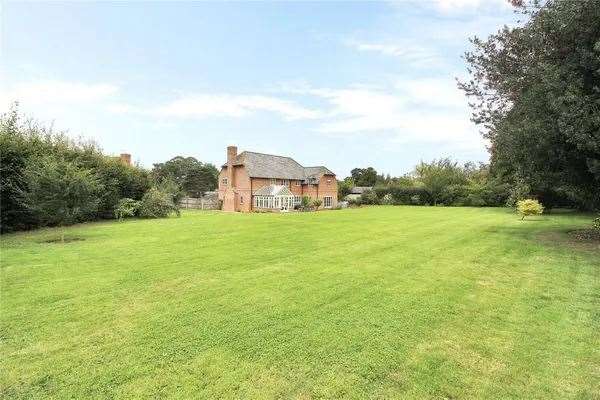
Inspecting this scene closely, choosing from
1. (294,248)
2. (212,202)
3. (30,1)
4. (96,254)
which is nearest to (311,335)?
(294,248)

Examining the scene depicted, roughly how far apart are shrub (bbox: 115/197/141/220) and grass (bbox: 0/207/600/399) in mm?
Answer: 14168

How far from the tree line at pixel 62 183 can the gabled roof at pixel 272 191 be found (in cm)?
1447

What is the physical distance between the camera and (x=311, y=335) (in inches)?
184

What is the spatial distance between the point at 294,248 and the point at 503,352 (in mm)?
6924

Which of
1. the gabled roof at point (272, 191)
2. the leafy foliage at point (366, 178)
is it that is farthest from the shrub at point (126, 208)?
the leafy foliage at point (366, 178)

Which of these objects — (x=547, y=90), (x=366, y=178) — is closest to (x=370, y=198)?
(x=366, y=178)

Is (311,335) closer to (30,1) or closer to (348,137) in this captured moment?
(30,1)

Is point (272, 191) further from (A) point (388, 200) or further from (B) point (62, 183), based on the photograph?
(B) point (62, 183)

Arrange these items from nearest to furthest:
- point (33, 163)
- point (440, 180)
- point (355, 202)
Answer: point (33, 163), point (440, 180), point (355, 202)

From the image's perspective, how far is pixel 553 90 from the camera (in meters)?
11.1

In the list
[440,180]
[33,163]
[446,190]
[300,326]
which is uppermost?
[440,180]

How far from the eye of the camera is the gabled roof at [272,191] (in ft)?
137

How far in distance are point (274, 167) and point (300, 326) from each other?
135 feet

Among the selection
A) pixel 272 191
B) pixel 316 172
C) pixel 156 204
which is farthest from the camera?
pixel 316 172
